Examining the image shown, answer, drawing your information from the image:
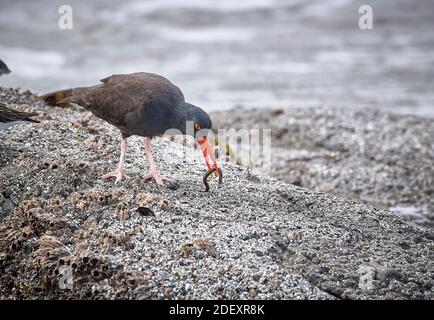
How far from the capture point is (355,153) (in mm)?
7812

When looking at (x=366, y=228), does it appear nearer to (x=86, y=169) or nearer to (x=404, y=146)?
(x=86, y=169)

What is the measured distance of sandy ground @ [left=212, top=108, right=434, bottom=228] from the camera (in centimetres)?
698

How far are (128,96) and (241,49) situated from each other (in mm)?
12382

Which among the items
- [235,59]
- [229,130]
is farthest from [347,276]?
[235,59]

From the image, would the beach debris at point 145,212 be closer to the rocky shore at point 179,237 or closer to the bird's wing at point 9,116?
the rocky shore at point 179,237

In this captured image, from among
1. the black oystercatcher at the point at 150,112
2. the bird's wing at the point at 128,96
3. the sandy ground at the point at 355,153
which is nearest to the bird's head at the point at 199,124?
the black oystercatcher at the point at 150,112

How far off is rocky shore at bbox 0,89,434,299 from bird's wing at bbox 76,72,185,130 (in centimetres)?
40

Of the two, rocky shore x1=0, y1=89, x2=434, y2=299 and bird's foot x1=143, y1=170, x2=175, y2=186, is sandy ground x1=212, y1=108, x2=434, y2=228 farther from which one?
bird's foot x1=143, y1=170, x2=175, y2=186

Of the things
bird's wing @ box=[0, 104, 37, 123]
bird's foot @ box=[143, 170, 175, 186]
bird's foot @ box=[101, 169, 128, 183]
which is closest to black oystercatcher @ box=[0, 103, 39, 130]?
bird's wing @ box=[0, 104, 37, 123]

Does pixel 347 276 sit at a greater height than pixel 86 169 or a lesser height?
lesser

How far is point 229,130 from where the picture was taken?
339 inches

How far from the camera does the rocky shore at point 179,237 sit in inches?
138
